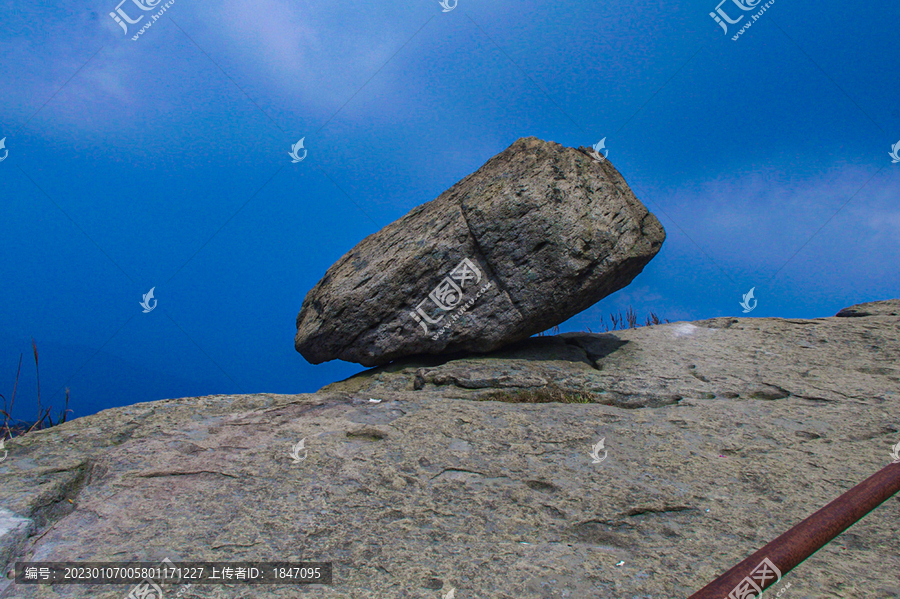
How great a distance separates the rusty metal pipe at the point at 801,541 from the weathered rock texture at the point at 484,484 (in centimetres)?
107

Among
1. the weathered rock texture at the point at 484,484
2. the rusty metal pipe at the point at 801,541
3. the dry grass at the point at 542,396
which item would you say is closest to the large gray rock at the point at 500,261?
the weathered rock texture at the point at 484,484

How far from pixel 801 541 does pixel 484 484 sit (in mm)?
2360

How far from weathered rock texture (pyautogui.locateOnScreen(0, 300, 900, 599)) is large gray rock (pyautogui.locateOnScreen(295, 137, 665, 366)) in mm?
982

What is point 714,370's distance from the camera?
21.1 ft

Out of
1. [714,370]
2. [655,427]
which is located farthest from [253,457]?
[714,370]

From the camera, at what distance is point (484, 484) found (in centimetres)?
374

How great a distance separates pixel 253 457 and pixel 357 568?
5.59ft

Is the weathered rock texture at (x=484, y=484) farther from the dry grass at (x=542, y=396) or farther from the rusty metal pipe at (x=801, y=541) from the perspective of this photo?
the rusty metal pipe at (x=801, y=541)

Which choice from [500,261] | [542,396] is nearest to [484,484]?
[542,396]

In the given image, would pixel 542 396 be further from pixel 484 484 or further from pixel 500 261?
pixel 484 484

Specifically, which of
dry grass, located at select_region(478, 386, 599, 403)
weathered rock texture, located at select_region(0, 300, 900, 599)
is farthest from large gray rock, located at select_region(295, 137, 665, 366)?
dry grass, located at select_region(478, 386, 599, 403)

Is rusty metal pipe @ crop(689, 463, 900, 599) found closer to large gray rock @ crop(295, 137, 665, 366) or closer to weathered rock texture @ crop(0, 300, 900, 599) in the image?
weathered rock texture @ crop(0, 300, 900, 599)

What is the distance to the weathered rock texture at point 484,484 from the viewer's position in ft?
9.31

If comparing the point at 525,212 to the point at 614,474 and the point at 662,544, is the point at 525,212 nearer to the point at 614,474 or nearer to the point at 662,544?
the point at 614,474
